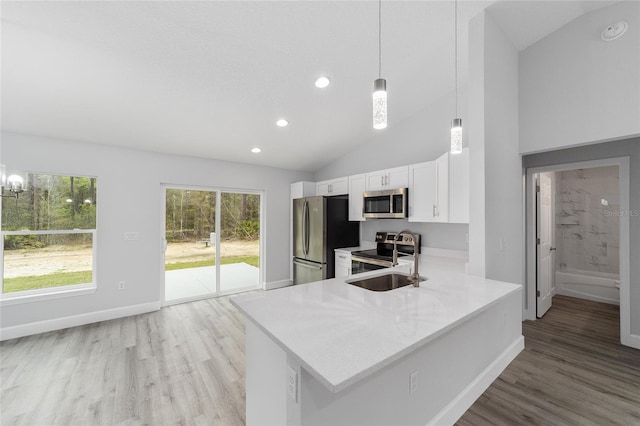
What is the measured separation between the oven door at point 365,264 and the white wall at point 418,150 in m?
0.75

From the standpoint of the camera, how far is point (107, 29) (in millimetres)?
1930

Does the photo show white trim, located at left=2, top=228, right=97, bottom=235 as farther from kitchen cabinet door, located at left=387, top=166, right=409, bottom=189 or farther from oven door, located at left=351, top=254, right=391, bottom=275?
kitchen cabinet door, located at left=387, top=166, right=409, bottom=189

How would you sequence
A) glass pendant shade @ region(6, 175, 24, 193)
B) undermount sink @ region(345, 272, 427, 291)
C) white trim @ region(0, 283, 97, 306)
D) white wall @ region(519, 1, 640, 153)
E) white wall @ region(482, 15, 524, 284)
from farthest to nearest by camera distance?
1. white trim @ region(0, 283, 97, 306)
2. glass pendant shade @ region(6, 175, 24, 193)
3. white wall @ region(482, 15, 524, 284)
4. white wall @ region(519, 1, 640, 153)
5. undermount sink @ region(345, 272, 427, 291)

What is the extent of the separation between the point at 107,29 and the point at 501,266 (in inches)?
149

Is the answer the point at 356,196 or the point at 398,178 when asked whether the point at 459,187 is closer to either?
the point at 398,178

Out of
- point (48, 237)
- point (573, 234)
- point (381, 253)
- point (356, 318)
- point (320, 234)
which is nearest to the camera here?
point (356, 318)

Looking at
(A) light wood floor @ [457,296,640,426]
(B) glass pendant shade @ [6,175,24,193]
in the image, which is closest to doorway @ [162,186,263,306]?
(B) glass pendant shade @ [6,175,24,193]

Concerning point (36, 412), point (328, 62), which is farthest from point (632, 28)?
point (36, 412)

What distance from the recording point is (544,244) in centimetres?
369

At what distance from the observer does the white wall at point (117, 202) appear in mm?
3209

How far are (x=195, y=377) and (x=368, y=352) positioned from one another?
2.04 m

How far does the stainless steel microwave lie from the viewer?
345cm

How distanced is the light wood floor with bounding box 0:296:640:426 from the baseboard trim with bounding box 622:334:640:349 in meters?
0.10

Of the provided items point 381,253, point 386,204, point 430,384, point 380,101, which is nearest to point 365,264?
point 381,253
